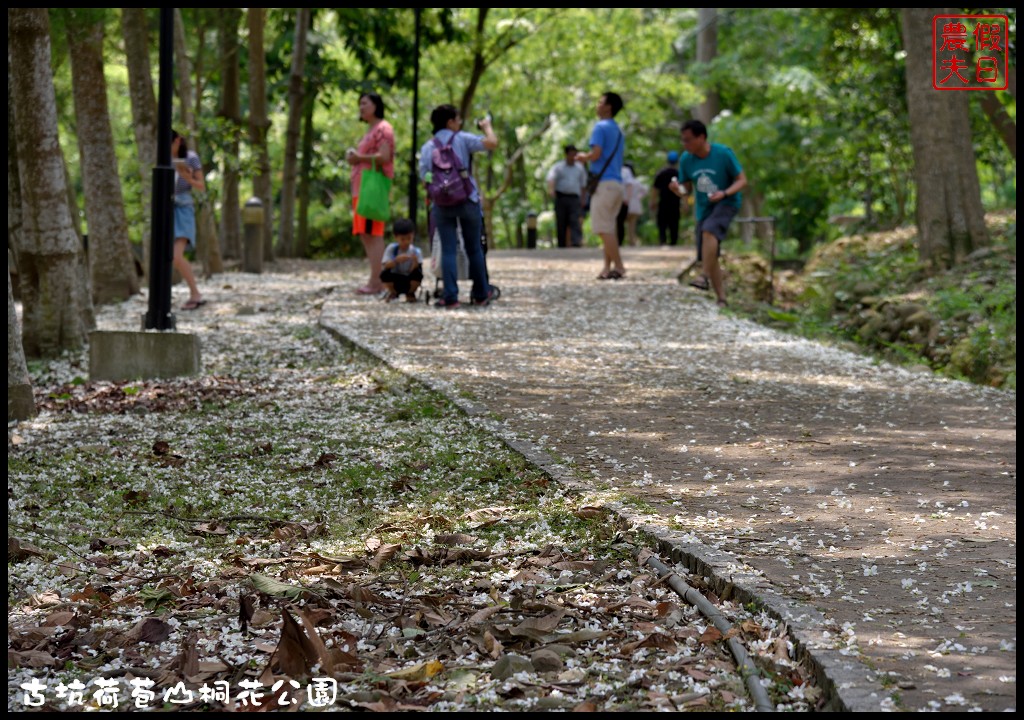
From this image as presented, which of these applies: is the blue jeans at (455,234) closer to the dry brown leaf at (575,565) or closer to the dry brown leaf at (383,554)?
the dry brown leaf at (383,554)

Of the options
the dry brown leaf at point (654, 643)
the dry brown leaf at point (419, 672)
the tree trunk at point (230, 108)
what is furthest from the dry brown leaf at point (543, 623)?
the tree trunk at point (230, 108)

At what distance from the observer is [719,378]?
9.90 metres

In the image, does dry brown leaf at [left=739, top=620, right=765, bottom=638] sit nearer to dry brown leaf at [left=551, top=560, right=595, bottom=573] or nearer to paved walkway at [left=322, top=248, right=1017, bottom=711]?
paved walkway at [left=322, top=248, right=1017, bottom=711]

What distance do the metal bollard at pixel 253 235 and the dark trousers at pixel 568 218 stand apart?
5437 mm

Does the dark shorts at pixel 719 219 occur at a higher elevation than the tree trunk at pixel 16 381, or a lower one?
higher

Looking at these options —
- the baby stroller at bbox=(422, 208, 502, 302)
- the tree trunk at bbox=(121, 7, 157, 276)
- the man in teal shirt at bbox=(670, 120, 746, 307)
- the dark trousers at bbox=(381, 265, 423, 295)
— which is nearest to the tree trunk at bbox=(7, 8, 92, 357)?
the baby stroller at bbox=(422, 208, 502, 302)

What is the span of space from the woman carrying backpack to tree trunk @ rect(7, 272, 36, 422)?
16.0 feet

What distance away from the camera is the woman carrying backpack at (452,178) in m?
12.8

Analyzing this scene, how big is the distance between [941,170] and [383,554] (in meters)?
13.1

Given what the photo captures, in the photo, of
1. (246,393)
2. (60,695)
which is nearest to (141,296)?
(246,393)

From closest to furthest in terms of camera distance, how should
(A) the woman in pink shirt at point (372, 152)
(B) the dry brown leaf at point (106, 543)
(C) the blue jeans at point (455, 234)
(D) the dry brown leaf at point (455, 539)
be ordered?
(D) the dry brown leaf at point (455, 539)
(B) the dry brown leaf at point (106, 543)
(C) the blue jeans at point (455, 234)
(A) the woman in pink shirt at point (372, 152)

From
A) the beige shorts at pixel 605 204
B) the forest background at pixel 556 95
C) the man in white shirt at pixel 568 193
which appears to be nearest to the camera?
the beige shorts at pixel 605 204

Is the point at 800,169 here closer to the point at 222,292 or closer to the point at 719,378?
the point at 222,292

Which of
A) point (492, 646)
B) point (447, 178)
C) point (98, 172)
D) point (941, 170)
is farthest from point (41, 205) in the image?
point (941, 170)
